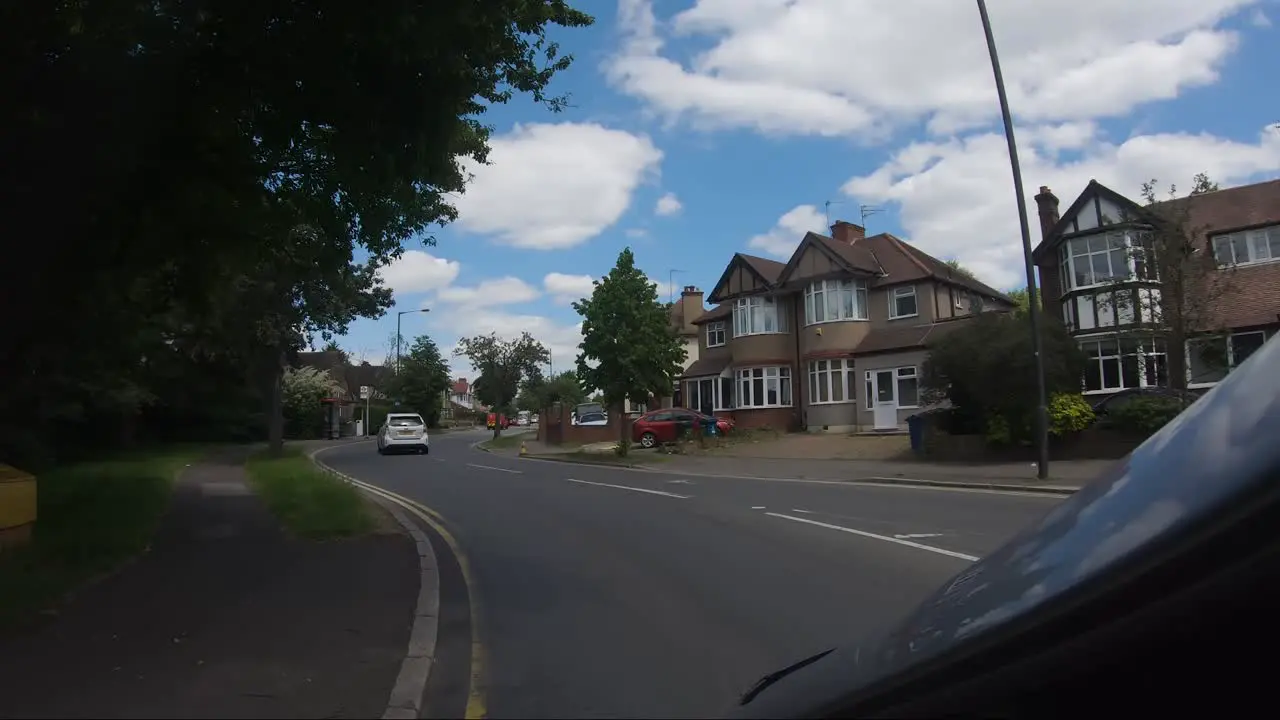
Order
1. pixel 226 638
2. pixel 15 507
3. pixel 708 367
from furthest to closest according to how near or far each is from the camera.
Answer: pixel 708 367
pixel 15 507
pixel 226 638

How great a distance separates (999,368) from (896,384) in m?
11.8

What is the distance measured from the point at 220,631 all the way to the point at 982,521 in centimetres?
950

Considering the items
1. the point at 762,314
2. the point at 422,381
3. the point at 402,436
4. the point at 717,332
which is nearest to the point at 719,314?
the point at 717,332

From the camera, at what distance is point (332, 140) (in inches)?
332

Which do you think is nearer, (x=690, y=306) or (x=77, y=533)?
(x=77, y=533)

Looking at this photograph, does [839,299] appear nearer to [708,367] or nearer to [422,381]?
[708,367]

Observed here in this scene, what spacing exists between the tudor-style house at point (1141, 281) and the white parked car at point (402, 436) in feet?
75.4

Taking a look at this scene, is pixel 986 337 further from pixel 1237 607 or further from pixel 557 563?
pixel 1237 607

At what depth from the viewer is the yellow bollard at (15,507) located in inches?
336

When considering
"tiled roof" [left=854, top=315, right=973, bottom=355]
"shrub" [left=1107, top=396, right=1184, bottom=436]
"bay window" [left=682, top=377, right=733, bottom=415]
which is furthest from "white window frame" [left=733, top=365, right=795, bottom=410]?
"shrub" [left=1107, top=396, right=1184, bottom=436]

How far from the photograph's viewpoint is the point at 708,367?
42219mm

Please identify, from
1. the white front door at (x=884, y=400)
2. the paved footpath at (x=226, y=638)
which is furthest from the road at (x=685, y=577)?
the white front door at (x=884, y=400)

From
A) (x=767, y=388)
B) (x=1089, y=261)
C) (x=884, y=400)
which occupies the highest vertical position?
(x=1089, y=261)

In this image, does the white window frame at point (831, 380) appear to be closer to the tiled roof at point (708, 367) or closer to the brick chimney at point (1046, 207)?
the tiled roof at point (708, 367)
